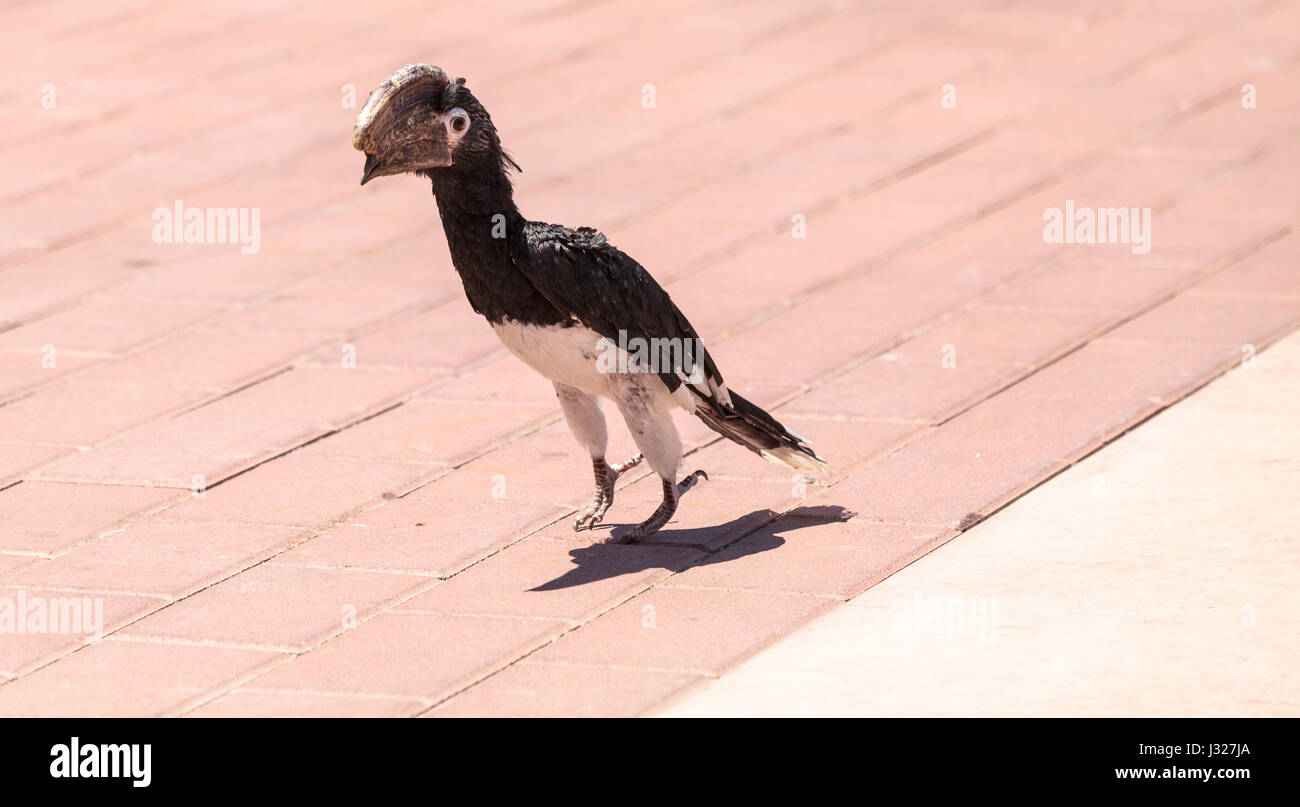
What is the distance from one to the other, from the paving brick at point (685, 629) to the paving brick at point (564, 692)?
3.0 inches

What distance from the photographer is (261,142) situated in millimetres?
11664

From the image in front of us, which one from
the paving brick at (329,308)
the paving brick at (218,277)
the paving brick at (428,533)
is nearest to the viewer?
the paving brick at (428,533)

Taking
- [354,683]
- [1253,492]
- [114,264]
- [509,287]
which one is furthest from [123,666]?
[114,264]

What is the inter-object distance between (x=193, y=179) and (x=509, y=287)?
571 cm

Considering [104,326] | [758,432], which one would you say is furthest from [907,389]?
[104,326]

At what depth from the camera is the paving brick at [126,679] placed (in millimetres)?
5070

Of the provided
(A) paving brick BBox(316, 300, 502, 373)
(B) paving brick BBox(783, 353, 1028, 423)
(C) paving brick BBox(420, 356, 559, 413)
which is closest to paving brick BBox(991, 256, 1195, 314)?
(B) paving brick BBox(783, 353, 1028, 423)

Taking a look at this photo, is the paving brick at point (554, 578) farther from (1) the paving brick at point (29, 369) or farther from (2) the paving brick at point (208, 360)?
(1) the paving brick at point (29, 369)

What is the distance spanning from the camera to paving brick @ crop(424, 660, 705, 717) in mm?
4977

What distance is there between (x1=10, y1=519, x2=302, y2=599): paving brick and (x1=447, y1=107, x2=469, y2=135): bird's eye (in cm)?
165

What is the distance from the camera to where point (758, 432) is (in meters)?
6.45

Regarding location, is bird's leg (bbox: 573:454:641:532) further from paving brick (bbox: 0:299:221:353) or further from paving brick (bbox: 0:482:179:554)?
paving brick (bbox: 0:299:221:353)

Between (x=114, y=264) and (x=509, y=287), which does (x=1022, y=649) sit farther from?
(x=114, y=264)

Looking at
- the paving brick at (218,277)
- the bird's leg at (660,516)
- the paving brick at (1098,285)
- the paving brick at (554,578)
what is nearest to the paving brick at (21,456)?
the paving brick at (218,277)
